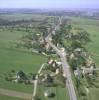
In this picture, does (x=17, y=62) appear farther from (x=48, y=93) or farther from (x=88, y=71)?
(x=48, y=93)

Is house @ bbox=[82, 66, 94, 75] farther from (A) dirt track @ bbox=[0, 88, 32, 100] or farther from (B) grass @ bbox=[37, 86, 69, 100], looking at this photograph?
(A) dirt track @ bbox=[0, 88, 32, 100]

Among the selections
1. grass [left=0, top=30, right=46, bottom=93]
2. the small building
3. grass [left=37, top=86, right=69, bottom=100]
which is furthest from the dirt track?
the small building

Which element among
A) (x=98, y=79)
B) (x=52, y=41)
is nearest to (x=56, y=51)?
(x=52, y=41)

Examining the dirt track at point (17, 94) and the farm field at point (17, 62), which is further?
the farm field at point (17, 62)

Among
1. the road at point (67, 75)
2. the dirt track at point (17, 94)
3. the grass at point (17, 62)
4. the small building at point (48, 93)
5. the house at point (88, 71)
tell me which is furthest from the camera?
the house at point (88, 71)

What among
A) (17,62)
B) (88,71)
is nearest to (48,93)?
(88,71)

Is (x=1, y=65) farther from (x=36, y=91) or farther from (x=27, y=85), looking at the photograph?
(x=36, y=91)

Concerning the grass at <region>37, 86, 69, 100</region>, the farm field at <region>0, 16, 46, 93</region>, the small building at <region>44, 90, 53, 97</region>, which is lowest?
the farm field at <region>0, 16, 46, 93</region>

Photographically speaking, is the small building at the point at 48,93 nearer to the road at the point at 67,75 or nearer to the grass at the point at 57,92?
the grass at the point at 57,92

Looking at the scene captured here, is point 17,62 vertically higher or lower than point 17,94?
lower

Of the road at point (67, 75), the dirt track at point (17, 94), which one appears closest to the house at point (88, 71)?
the road at point (67, 75)

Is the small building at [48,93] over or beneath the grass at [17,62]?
over
